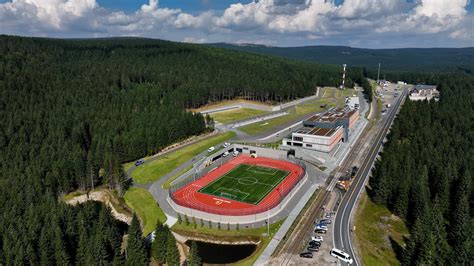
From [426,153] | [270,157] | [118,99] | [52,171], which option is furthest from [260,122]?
[52,171]

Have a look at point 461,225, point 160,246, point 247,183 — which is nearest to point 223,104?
point 247,183

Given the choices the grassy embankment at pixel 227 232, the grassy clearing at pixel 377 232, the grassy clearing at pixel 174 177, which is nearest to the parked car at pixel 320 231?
the grassy clearing at pixel 377 232

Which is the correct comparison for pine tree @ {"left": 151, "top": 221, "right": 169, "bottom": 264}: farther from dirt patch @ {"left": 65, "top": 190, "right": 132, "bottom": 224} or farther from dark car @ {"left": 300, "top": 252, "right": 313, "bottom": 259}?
dirt patch @ {"left": 65, "top": 190, "right": 132, "bottom": 224}

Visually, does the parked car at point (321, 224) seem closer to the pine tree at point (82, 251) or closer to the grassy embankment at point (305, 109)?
the pine tree at point (82, 251)

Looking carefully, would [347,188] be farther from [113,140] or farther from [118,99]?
[118,99]

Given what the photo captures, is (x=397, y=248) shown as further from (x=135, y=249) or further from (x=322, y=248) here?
(x=135, y=249)

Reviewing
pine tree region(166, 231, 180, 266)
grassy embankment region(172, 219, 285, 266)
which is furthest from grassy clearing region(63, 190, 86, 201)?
pine tree region(166, 231, 180, 266)
